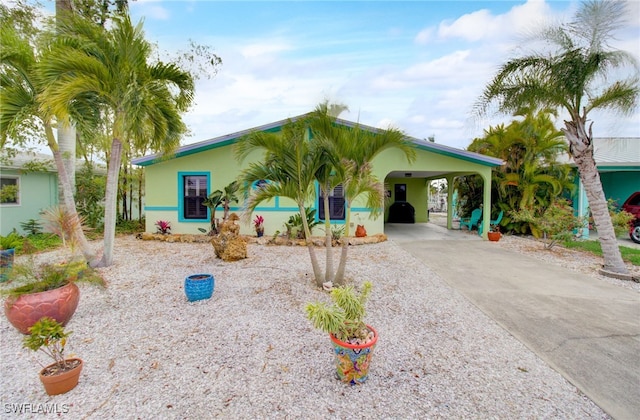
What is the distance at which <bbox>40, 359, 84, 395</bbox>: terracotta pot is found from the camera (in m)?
2.55

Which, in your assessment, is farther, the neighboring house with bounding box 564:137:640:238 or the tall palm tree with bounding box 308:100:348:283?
the neighboring house with bounding box 564:137:640:238

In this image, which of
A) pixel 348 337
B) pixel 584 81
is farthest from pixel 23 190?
pixel 584 81

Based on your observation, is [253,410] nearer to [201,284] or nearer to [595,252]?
[201,284]

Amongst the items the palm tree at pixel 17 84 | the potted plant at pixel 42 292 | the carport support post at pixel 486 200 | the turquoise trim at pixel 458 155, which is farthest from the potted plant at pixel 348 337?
the carport support post at pixel 486 200

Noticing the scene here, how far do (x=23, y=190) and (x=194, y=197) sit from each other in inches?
238

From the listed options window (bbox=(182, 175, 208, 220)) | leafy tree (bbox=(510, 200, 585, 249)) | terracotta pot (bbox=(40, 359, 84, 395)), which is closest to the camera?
terracotta pot (bbox=(40, 359, 84, 395))

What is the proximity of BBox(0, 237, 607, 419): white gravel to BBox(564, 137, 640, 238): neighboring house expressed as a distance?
31.3 feet

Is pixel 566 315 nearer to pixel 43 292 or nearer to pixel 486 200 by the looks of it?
pixel 43 292

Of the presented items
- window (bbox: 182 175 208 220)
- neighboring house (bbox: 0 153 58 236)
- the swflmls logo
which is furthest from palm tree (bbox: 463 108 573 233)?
neighboring house (bbox: 0 153 58 236)

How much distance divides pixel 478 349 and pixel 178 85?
7.16 metres

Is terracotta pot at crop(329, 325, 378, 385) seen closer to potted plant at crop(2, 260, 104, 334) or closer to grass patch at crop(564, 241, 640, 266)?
potted plant at crop(2, 260, 104, 334)

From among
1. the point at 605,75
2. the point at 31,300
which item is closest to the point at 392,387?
the point at 31,300

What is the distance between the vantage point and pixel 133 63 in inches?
236

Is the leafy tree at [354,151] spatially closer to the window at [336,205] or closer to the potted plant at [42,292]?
the potted plant at [42,292]
